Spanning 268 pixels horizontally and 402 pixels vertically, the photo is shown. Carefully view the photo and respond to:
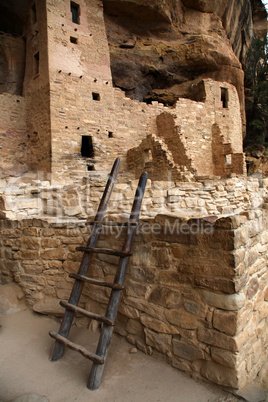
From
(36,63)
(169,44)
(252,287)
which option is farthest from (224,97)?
(252,287)

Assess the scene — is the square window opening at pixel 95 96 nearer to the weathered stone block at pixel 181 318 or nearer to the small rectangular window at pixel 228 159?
the small rectangular window at pixel 228 159

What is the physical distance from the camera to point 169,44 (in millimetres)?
13492

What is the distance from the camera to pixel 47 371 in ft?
7.93

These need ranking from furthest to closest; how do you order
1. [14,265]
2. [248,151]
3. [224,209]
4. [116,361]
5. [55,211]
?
[248,151] → [224,209] → [55,211] → [14,265] → [116,361]

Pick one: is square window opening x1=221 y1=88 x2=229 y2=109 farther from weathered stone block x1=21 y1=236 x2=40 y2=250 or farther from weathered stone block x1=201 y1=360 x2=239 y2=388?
weathered stone block x1=201 y1=360 x2=239 y2=388

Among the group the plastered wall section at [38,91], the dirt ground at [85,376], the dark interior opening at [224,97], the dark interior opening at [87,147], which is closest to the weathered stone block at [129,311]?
the dirt ground at [85,376]

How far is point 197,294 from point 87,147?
30.4ft

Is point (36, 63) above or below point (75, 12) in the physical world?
below

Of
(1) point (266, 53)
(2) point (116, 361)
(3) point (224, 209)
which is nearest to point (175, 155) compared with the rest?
(3) point (224, 209)

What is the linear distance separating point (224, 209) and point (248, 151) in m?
12.6

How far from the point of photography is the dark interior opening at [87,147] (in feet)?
34.3

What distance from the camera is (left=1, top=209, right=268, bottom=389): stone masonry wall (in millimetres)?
2109

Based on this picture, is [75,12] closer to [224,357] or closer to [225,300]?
[225,300]

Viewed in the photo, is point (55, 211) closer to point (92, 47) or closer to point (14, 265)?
point (14, 265)
